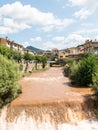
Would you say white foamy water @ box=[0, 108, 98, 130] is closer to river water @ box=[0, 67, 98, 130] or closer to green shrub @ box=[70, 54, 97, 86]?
river water @ box=[0, 67, 98, 130]

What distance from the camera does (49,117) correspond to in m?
21.2

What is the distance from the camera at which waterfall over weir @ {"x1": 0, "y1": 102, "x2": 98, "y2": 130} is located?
20.1m

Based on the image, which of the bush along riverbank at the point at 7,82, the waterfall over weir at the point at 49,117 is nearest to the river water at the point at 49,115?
the waterfall over weir at the point at 49,117

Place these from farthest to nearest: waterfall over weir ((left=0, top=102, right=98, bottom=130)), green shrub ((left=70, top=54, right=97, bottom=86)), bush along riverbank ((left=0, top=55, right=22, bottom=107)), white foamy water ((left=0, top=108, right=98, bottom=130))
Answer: green shrub ((left=70, top=54, right=97, bottom=86)) < bush along riverbank ((left=0, top=55, right=22, bottom=107)) < waterfall over weir ((left=0, top=102, right=98, bottom=130)) < white foamy water ((left=0, top=108, right=98, bottom=130))

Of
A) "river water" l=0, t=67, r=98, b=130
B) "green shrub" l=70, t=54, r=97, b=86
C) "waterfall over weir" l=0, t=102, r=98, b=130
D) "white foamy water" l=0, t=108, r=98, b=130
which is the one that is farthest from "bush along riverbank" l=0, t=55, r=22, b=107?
"green shrub" l=70, t=54, r=97, b=86

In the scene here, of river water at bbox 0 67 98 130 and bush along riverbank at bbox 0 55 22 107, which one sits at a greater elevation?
bush along riverbank at bbox 0 55 22 107

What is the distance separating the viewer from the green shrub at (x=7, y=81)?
2333 cm

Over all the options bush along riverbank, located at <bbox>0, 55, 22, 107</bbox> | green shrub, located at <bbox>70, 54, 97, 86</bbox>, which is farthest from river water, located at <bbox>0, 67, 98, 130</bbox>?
green shrub, located at <bbox>70, 54, 97, 86</bbox>

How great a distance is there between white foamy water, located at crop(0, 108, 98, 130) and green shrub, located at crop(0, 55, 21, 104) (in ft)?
9.76

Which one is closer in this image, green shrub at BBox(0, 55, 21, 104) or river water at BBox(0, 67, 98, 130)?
river water at BBox(0, 67, 98, 130)

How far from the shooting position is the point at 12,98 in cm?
2455

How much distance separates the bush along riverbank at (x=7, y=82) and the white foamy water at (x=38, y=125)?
9.50 ft

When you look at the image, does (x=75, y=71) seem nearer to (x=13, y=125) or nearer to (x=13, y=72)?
(x=13, y=72)

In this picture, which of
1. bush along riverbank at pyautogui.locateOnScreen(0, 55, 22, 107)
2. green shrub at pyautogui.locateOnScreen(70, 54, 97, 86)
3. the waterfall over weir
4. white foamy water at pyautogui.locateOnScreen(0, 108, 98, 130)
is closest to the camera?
white foamy water at pyautogui.locateOnScreen(0, 108, 98, 130)
